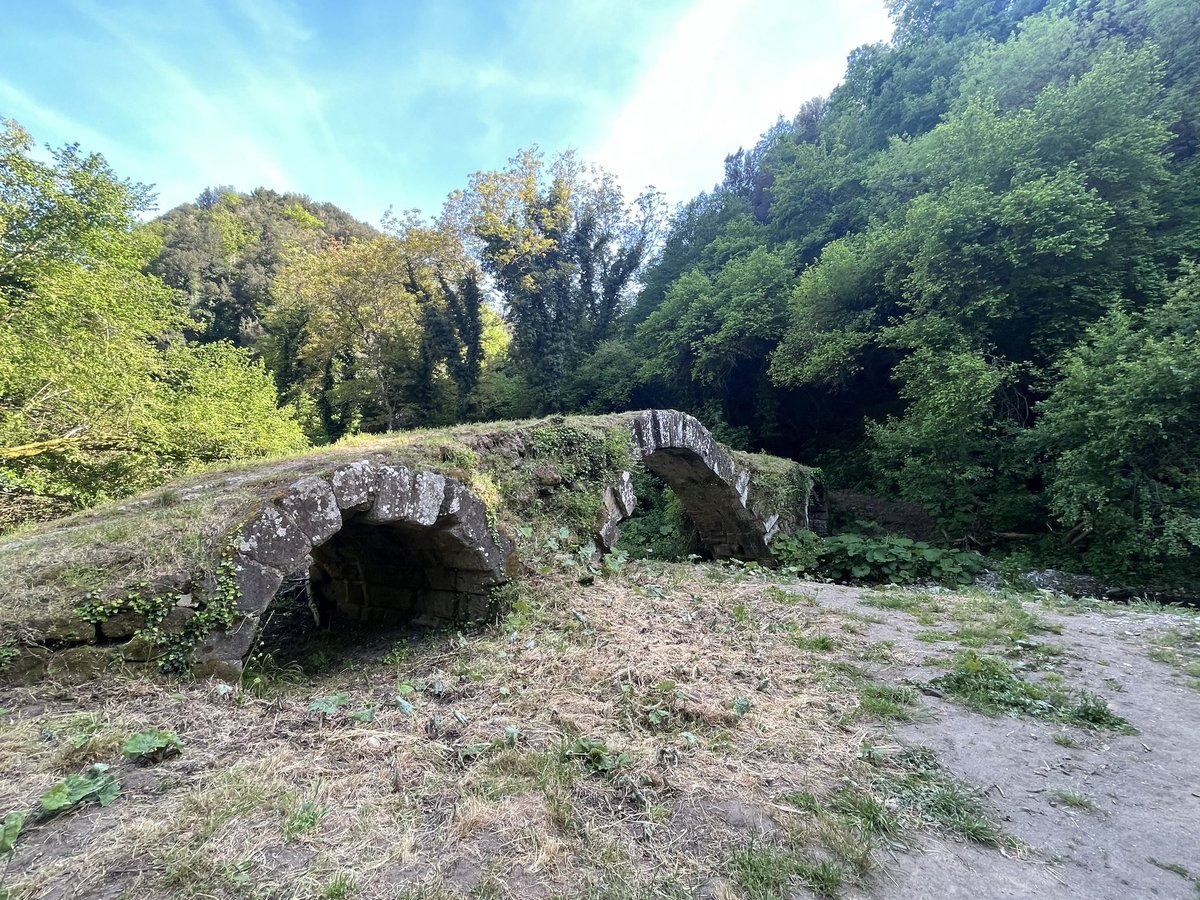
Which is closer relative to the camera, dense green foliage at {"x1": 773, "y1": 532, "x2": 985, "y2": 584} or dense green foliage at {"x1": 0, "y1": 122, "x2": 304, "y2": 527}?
dense green foliage at {"x1": 0, "y1": 122, "x2": 304, "y2": 527}

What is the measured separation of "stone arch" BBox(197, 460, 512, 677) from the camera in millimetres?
3051

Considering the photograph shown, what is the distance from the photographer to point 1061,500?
751 centimetres

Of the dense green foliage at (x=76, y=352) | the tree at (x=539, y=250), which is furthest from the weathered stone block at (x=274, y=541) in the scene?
the tree at (x=539, y=250)

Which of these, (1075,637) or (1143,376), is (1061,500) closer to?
(1143,376)

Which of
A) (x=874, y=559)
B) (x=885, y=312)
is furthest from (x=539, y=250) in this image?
(x=874, y=559)

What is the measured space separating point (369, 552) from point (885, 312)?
14.1m

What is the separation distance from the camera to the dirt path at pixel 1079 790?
1719 millimetres

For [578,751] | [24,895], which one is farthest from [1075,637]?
[24,895]

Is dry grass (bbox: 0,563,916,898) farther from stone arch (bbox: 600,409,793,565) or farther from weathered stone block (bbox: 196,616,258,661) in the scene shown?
stone arch (bbox: 600,409,793,565)

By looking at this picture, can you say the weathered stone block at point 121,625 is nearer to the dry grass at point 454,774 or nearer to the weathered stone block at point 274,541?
the dry grass at point 454,774

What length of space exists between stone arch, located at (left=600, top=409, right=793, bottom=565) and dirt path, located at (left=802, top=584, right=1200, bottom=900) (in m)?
4.54

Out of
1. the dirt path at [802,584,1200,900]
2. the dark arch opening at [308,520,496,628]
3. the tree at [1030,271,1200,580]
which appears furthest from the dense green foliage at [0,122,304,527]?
the tree at [1030,271,1200,580]

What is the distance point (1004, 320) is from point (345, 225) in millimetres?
47222

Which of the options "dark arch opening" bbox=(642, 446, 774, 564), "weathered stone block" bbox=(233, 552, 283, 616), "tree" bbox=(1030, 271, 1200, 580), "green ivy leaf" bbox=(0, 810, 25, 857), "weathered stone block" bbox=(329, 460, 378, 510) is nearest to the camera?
"green ivy leaf" bbox=(0, 810, 25, 857)
